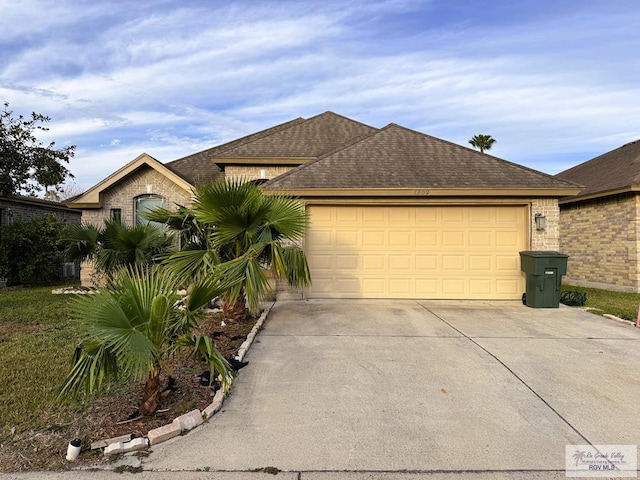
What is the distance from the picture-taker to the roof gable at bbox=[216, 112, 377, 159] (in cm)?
1306

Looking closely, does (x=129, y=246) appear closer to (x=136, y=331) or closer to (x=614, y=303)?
(x=136, y=331)

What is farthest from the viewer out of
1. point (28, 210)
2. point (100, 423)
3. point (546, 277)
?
point (28, 210)

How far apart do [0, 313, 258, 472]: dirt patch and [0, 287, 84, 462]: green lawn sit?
111mm

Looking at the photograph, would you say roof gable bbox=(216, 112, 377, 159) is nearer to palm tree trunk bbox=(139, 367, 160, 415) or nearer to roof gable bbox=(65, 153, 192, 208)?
roof gable bbox=(65, 153, 192, 208)

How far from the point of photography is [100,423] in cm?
348

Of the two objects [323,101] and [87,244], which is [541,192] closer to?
[87,244]

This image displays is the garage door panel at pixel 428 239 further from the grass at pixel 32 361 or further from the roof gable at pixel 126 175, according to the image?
the roof gable at pixel 126 175

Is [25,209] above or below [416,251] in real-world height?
above

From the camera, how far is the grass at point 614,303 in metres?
8.35

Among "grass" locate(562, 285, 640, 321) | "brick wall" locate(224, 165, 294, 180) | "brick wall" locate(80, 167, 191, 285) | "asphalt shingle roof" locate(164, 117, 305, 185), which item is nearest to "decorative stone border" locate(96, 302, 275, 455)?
"grass" locate(562, 285, 640, 321)

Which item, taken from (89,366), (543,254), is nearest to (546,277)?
(543,254)

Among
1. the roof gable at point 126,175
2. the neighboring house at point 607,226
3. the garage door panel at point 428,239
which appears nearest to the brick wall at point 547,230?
the garage door panel at point 428,239

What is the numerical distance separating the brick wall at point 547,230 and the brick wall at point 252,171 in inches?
297

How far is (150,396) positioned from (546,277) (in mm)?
8489
